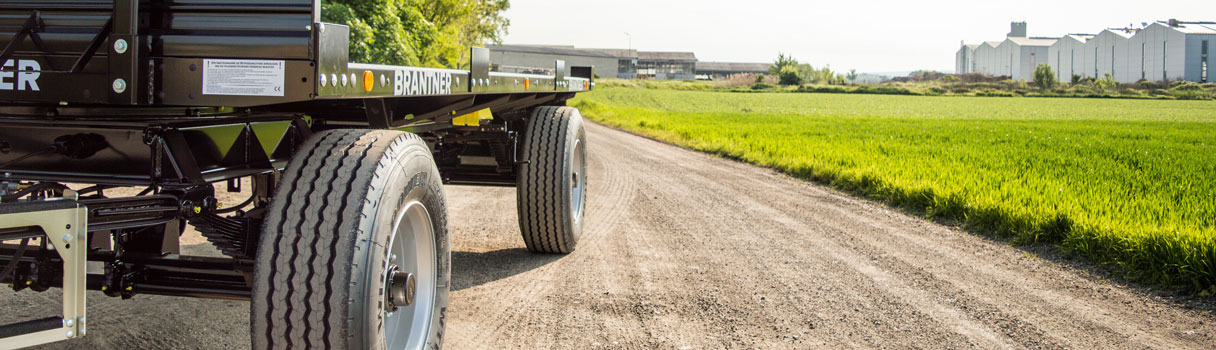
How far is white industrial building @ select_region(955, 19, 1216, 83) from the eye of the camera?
233 feet

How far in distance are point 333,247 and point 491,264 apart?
3.37m

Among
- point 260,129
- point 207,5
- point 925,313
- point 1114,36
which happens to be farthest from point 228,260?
point 1114,36

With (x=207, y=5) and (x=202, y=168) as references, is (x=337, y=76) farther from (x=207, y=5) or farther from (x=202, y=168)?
(x=202, y=168)

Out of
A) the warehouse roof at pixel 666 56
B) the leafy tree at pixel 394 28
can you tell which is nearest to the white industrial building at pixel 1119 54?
the warehouse roof at pixel 666 56

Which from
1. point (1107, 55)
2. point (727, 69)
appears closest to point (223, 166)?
point (1107, 55)

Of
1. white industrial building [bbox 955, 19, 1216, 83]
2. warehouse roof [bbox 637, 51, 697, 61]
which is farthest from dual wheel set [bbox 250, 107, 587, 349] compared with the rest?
warehouse roof [bbox 637, 51, 697, 61]

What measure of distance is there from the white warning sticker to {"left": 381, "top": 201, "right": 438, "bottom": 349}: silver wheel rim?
74 centimetres

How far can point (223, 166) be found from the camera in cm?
299

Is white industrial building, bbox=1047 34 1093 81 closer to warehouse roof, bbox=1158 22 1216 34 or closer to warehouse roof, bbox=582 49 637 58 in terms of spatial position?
warehouse roof, bbox=1158 22 1216 34

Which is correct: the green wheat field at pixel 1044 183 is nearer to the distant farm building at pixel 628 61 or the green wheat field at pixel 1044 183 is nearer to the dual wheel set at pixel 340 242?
the dual wheel set at pixel 340 242

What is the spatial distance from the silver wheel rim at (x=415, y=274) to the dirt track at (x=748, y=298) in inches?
27.5

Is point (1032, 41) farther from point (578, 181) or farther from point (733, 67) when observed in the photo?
point (578, 181)

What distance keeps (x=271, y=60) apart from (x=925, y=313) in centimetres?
376

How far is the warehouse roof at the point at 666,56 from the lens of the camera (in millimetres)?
131125
